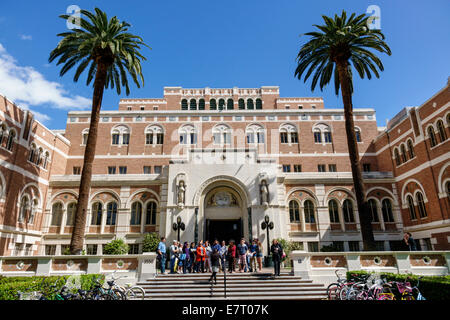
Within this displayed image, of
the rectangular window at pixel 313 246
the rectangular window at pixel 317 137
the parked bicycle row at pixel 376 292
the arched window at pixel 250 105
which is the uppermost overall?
the arched window at pixel 250 105

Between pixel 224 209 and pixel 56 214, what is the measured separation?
602 inches

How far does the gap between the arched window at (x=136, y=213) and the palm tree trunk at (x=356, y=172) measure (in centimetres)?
1777

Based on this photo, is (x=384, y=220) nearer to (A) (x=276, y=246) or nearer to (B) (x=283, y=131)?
(B) (x=283, y=131)

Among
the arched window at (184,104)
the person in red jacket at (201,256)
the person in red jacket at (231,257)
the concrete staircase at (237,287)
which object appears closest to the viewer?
the concrete staircase at (237,287)

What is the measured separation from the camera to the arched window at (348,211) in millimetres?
25156

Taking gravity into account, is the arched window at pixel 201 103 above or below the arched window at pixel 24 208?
above

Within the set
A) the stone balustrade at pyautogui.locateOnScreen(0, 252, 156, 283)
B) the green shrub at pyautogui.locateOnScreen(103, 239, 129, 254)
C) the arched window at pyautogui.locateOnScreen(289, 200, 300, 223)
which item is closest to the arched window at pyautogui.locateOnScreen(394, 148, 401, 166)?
the arched window at pyautogui.locateOnScreen(289, 200, 300, 223)

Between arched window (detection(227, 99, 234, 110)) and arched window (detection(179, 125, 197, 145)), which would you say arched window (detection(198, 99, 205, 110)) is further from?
arched window (detection(179, 125, 197, 145))

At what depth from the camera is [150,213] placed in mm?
24922

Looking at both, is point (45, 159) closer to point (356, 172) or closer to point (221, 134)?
point (221, 134)

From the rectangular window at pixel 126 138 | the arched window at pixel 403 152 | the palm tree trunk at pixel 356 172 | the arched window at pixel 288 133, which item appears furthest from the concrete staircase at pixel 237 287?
the rectangular window at pixel 126 138

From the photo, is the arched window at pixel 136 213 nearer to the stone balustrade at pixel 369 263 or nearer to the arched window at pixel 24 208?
the arched window at pixel 24 208

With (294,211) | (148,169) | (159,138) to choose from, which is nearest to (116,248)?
(148,169)
